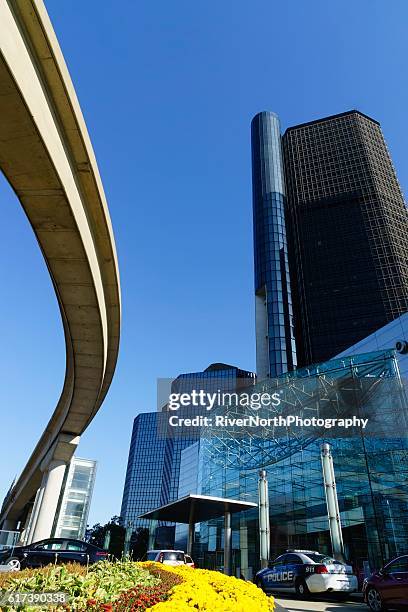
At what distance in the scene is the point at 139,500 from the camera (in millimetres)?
137500

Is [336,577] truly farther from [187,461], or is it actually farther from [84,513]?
[84,513]

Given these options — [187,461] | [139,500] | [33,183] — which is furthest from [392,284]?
[139,500]

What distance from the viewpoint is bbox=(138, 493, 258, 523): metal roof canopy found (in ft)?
80.3

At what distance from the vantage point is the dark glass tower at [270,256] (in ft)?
240

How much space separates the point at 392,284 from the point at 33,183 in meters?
69.9

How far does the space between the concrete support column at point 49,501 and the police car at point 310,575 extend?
1441cm

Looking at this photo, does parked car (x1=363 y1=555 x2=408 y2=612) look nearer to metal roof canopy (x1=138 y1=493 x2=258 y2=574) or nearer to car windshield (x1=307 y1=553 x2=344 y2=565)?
car windshield (x1=307 y1=553 x2=344 y2=565)

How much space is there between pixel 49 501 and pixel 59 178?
22.0 m

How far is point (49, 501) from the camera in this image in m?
23.8

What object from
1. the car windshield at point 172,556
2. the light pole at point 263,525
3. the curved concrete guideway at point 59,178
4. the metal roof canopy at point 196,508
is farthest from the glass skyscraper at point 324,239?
the curved concrete guideway at point 59,178

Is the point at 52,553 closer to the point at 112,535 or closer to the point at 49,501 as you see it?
the point at 49,501

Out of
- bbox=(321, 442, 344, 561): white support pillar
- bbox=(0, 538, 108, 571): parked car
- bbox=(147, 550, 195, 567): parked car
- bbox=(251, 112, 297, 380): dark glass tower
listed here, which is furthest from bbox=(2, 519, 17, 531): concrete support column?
bbox=(321, 442, 344, 561): white support pillar

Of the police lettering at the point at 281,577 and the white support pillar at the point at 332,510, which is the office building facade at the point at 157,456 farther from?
the police lettering at the point at 281,577

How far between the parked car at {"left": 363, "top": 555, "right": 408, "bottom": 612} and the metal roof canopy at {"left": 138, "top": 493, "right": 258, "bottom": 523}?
1413 cm
